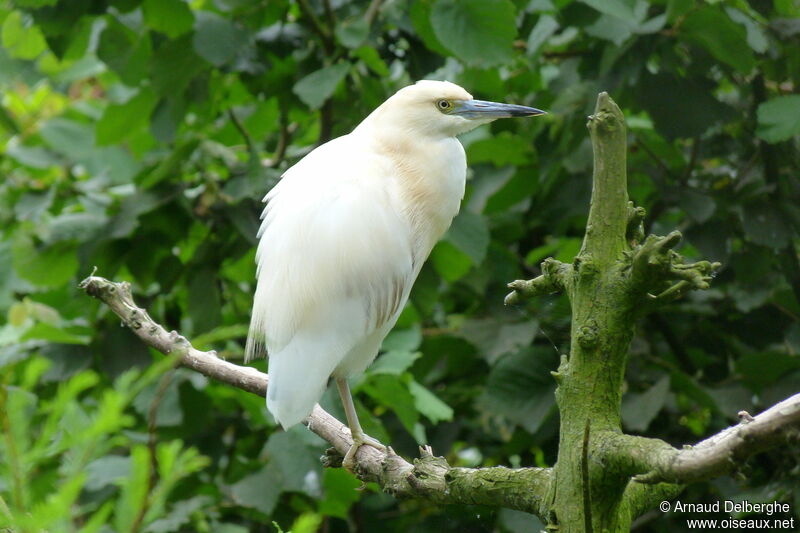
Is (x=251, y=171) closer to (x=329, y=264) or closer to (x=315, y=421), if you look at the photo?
(x=329, y=264)

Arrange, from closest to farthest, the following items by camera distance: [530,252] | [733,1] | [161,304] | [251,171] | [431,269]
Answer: [733,1] → [251,171] → [431,269] → [161,304] → [530,252]

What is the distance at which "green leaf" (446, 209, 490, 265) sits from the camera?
2.96 m

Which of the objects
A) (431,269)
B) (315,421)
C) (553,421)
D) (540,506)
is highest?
(540,506)

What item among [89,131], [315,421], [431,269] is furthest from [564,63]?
[89,131]

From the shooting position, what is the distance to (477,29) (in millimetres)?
2697

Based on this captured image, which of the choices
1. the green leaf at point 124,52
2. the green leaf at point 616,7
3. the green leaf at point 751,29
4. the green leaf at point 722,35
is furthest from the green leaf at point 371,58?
the green leaf at point 751,29

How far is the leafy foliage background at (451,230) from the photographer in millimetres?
2787

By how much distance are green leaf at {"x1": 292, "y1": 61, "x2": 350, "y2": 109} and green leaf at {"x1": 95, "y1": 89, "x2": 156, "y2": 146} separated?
862 mm

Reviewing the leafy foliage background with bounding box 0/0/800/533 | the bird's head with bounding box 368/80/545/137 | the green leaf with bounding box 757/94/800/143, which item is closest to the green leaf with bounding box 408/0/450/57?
the leafy foliage background with bounding box 0/0/800/533

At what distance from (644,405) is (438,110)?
44.6 inches

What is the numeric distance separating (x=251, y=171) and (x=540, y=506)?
187cm

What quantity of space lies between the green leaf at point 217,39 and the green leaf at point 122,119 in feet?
1.62

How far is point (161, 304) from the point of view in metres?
3.51

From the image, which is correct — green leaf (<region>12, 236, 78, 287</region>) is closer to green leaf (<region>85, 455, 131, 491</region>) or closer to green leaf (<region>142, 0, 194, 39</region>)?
green leaf (<region>85, 455, 131, 491</region>)
